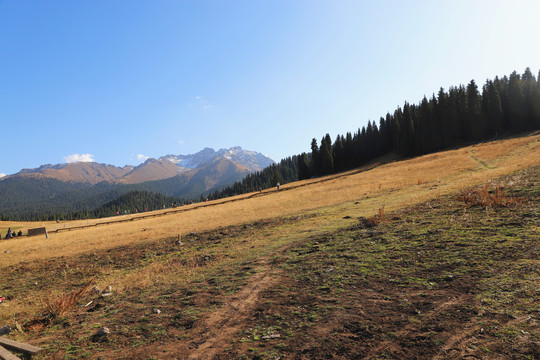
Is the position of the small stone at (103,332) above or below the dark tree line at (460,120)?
below

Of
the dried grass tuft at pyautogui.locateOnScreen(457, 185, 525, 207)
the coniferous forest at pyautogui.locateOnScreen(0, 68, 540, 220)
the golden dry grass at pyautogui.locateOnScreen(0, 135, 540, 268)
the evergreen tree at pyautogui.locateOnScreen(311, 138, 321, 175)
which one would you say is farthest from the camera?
the evergreen tree at pyautogui.locateOnScreen(311, 138, 321, 175)

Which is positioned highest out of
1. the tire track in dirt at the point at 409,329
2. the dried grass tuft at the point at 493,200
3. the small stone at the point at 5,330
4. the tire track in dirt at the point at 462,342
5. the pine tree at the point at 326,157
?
the pine tree at the point at 326,157

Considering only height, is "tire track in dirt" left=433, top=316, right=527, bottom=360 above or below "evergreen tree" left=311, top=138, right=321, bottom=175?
below

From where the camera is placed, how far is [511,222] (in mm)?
10836

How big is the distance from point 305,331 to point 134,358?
164 inches

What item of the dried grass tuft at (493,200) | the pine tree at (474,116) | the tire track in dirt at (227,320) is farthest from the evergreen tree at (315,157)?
the tire track in dirt at (227,320)

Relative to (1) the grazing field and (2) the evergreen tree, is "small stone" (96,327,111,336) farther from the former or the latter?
(2) the evergreen tree

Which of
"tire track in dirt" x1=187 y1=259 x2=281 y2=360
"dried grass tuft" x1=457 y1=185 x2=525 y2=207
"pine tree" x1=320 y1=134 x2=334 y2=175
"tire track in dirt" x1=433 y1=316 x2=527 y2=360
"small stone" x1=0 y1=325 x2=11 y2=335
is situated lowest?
"tire track in dirt" x1=187 y1=259 x2=281 y2=360

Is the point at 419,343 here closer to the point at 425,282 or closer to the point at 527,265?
the point at 425,282

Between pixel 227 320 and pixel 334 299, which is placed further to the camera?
pixel 334 299

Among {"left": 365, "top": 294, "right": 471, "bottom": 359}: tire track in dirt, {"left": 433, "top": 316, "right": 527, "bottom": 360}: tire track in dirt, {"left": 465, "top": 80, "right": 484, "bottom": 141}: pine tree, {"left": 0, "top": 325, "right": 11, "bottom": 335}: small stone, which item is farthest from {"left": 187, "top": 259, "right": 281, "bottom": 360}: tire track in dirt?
{"left": 465, "top": 80, "right": 484, "bottom": 141}: pine tree

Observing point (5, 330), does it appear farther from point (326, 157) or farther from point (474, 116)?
point (474, 116)

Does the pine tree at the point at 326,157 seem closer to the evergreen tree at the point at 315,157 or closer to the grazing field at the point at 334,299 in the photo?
the evergreen tree at the point at 315,157

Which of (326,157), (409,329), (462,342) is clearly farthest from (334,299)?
(326,157)
